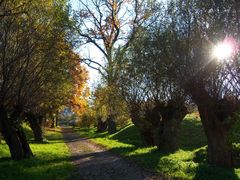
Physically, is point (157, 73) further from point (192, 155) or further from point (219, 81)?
point (192, 155)

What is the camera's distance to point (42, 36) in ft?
68.0

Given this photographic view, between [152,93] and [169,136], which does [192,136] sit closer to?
[169,136]

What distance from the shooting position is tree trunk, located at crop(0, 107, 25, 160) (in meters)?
23.0

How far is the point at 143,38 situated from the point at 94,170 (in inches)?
313

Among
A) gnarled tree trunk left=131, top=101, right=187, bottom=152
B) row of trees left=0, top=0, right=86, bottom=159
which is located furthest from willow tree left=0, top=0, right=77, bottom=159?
gnarled tree trunk left=131, top=101, right=187, bottom=152

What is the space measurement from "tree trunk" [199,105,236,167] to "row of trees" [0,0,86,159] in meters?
8.76

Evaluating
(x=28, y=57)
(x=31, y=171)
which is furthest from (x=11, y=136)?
(x=28, y=57)

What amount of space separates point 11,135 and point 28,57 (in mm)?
5584

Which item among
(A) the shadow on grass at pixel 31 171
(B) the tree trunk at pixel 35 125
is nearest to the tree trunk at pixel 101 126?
(B) the tree trunk at pixel 35 125

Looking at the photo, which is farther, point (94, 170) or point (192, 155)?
point (192, 155)

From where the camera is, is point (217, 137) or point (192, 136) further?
point (192, 136)

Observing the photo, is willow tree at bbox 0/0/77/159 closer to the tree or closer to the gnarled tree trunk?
the tree

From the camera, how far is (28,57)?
20.4m

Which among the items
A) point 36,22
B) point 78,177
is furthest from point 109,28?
point 78,177
